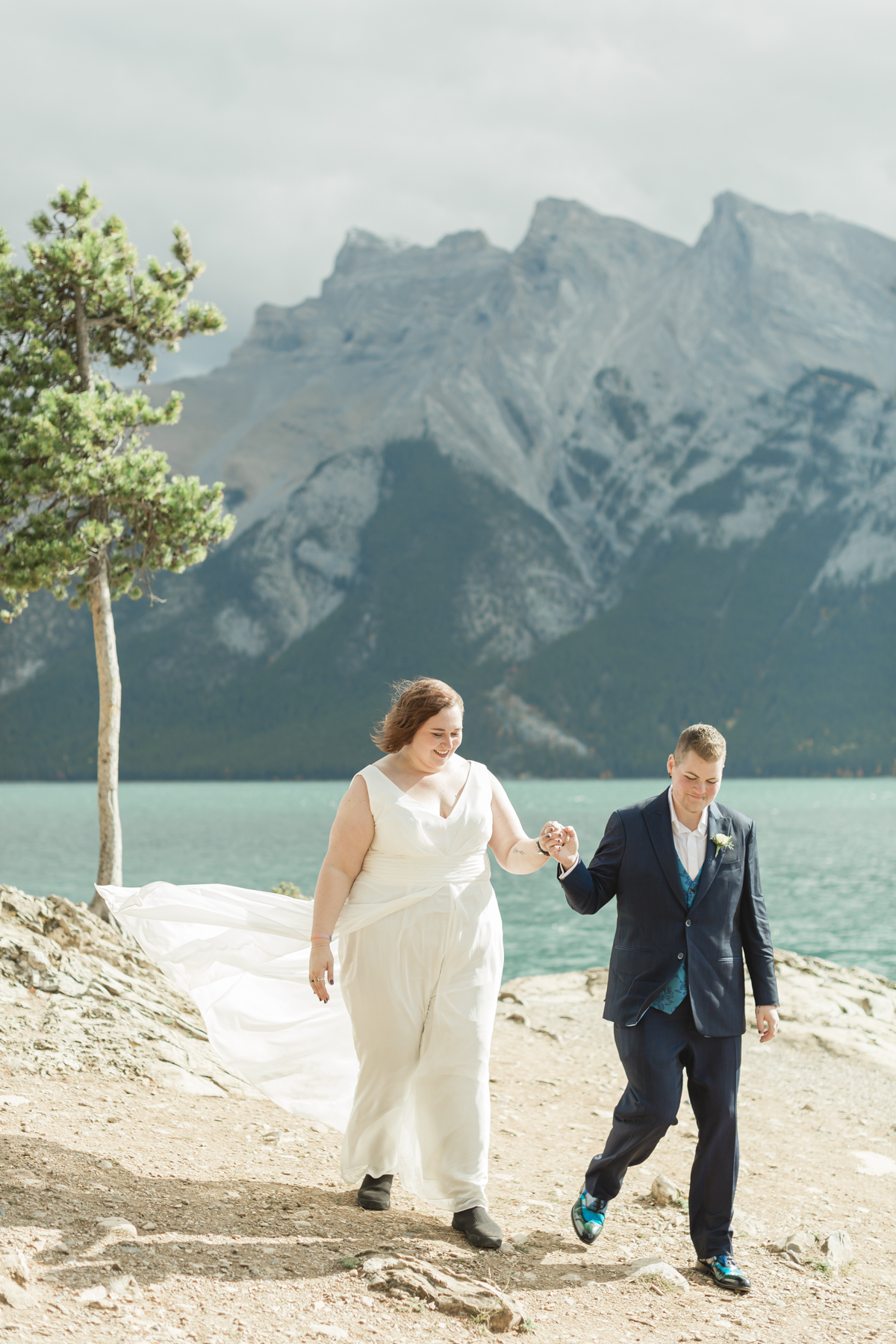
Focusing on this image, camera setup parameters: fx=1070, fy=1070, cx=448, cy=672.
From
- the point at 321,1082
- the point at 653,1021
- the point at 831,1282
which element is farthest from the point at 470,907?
the point at 831,1282

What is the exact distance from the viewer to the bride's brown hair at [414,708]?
471cm

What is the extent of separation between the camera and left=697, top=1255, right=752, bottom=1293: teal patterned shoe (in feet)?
14.5

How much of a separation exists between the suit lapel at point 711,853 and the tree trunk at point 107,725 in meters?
8.13

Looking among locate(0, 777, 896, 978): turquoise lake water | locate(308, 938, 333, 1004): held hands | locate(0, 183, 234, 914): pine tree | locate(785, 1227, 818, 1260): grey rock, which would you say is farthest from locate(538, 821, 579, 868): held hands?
locate(0, 777, 896, 978): turquoise lake water

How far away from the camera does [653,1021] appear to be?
4.45m

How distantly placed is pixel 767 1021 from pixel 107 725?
8.92m

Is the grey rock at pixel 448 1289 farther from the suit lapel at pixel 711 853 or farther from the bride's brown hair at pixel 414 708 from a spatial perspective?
the bride's brown hair at pixel 414 708

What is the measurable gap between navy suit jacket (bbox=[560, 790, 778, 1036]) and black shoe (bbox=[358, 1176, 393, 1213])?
4.35ft

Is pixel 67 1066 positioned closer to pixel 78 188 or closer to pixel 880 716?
pixel 78 188

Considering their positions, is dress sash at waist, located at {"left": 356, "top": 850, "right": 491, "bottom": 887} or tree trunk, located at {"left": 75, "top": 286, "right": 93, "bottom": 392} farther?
tree trunk, located at {"left": 75, "top": 286, "right": 93, "bottom": 392}

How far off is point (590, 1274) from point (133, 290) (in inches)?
436

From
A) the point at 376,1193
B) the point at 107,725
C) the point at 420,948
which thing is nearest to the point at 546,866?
the point at 107,725

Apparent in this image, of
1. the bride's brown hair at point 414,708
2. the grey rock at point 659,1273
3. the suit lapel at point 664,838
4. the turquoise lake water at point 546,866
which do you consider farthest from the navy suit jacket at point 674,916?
the turquoise lake water at point 546,866

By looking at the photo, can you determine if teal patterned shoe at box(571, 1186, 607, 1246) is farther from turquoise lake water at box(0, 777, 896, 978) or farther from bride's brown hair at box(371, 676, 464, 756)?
turquoise lake water at box(0, 777, 896, 978)
